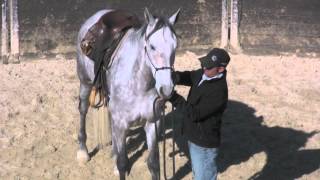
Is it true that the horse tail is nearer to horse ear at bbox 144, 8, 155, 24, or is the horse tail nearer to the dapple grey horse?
the dapple grey horse

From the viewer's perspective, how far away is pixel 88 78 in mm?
6848

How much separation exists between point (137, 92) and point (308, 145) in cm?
254

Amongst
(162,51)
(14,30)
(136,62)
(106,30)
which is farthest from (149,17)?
(14,30)

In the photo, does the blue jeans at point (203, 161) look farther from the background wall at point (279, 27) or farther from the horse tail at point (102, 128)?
the background wall at point (279, 27)

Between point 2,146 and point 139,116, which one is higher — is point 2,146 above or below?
below

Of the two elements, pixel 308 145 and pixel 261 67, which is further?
pixel 261 67

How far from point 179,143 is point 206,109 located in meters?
2.49

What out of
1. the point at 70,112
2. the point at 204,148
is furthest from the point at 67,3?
the point at 204,148

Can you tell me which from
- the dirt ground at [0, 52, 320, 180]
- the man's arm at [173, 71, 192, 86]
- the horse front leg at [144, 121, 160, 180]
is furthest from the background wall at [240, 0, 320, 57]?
the man's arm at [173, 71, 192, 86]

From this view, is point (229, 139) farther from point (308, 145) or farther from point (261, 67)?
point (261, 67)

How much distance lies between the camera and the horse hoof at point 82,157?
680cm

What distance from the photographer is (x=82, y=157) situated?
269 inches

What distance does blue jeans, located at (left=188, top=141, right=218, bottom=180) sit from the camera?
4.91 metres

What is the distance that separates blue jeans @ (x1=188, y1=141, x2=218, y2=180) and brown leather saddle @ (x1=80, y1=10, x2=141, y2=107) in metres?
1.44
